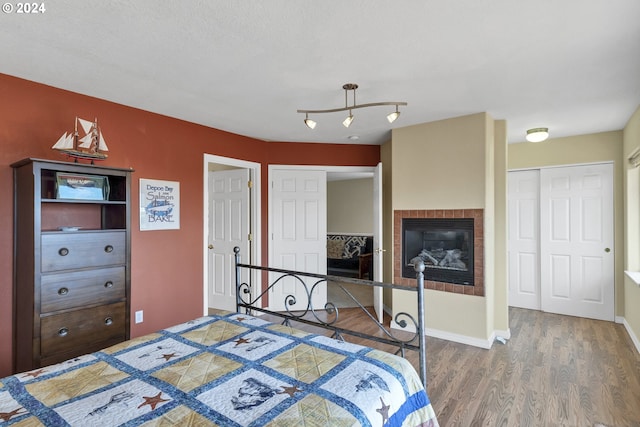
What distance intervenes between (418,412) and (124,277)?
2.35 m

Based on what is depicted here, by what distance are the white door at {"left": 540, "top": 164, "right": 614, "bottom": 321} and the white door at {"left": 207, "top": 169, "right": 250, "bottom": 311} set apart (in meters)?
4.08

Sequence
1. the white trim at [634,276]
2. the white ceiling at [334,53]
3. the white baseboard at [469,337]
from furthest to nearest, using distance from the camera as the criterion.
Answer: the white baseboard at [469,337] < the white trim at [634,276] < the white ceiling at [334,53]

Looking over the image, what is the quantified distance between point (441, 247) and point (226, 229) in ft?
9.25

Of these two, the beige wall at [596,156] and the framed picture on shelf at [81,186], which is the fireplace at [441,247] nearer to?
the beige wall at [596,156]

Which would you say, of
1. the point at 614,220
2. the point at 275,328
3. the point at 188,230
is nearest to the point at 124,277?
the point at 188,230

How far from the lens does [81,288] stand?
2424 mm

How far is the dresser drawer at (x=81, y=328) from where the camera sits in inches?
89.5

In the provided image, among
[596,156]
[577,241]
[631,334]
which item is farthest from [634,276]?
[596,156]

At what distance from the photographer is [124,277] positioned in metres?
2.65

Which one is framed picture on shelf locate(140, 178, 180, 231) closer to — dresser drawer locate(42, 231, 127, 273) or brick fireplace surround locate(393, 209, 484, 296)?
dresser drawer locate(42, 231, 127, 273)

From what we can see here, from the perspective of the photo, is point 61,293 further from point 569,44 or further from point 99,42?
point 569,44

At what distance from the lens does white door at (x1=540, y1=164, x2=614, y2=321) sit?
414 centimetres

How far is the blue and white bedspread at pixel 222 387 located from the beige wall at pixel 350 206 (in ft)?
19.1

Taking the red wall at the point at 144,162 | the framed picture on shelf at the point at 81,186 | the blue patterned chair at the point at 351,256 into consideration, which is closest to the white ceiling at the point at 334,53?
the red wall at the point at 144,162
